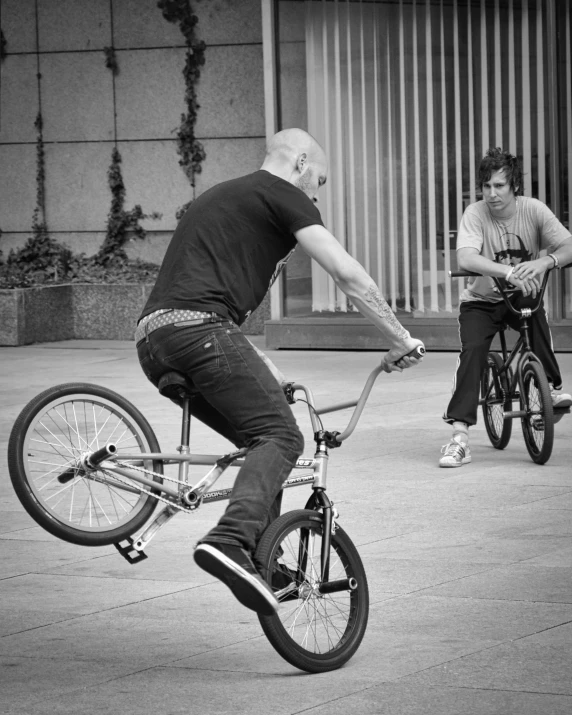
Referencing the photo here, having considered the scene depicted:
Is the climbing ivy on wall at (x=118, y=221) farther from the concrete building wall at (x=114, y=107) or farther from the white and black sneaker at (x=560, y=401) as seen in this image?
the white and black sneaker at (x=560, y=401)

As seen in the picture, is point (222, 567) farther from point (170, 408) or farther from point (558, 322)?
point (558, 322)

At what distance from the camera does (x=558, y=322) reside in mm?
12938

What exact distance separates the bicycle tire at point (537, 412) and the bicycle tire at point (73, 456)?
3.31 metres

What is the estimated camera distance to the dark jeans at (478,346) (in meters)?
7.96

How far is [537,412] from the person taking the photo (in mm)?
7789

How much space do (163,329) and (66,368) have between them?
862 centimetres

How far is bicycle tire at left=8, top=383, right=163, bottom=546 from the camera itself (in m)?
4.63

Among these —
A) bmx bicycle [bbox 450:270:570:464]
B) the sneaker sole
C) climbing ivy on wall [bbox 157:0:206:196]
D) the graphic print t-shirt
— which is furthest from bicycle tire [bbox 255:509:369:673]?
climbing ivy on wall [bbox 157:0:206:196]

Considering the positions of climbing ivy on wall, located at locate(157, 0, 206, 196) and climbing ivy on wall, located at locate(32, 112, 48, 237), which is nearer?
climbing ivy on wall, located at locate(157, 0, 206, 196)

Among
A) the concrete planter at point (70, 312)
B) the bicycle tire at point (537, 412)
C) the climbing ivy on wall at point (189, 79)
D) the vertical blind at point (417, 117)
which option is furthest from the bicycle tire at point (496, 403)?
the climbing ivy on wall at point (189, 79)

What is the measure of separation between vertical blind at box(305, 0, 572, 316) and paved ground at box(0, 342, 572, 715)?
5.64 m

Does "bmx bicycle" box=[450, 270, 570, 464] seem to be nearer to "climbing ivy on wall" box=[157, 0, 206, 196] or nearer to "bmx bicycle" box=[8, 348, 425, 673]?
"bmx bicycle" box=[8, 348, 425, 673]

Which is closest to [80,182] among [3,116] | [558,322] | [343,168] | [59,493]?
[3,116]

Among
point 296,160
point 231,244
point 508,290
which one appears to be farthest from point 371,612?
point 508,290
